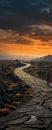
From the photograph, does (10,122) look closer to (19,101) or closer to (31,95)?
(19,101)

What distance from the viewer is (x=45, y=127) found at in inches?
756

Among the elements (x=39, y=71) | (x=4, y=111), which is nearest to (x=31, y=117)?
(x=4, y=111)

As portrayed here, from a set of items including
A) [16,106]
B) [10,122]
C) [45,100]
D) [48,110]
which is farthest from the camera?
[45,100]

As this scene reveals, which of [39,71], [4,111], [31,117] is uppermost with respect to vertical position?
[39,71]

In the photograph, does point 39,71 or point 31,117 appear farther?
point 39,71

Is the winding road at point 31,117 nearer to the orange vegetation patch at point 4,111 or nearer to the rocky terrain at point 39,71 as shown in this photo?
the orange vegetation patch at point 4,111

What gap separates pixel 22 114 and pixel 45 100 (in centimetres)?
679

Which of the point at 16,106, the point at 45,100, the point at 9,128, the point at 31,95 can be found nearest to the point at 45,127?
the point at 9,128

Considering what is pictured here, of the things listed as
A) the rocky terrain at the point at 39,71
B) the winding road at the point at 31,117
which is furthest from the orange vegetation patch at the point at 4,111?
the rocky terrain at the point at 39,71

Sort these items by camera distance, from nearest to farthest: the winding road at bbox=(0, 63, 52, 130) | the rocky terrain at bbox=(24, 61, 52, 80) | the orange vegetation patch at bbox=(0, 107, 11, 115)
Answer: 1. the winding road at bbox=(0, 63, 52, 130)
2. the orange vegetation patch at bbox=(0, 107, 11, 115)
3. the rocky terrain at bbox=(24, 61, 52, 80)

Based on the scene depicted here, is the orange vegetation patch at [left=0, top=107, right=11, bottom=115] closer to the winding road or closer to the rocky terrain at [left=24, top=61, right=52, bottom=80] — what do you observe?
the winding road

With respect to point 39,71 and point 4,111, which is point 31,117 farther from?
point 39,71

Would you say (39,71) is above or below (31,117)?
above

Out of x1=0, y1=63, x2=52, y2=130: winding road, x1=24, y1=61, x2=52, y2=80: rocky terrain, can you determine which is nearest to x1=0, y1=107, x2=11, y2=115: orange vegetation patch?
x1=0, y1=63, x2=52, y2=130: winding road
